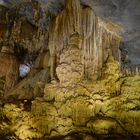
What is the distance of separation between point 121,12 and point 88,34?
3.55 ft

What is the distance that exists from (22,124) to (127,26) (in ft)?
11.8

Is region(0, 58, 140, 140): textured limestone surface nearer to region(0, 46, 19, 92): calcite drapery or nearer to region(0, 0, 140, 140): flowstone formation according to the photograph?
region(0, 0, 140, 140): flowstone formation

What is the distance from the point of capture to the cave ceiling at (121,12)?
7570 mm

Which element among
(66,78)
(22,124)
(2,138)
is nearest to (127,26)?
(66,78)

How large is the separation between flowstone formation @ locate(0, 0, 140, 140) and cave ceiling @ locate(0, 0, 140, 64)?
0.85 feet

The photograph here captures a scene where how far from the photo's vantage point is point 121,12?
7.88m

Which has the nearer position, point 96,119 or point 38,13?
point 96,119

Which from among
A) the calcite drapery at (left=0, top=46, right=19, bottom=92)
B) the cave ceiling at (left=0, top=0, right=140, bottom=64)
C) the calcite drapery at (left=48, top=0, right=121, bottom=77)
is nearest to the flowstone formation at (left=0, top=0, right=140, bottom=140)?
the calcite drapery at (left=48, top=0, right=121, bottom=77)

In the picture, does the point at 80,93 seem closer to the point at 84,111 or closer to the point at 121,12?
the point at 84,111

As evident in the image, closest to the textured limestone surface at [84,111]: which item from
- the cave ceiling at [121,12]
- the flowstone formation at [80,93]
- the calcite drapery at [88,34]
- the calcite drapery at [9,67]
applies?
the flowstone formation at [80,93]

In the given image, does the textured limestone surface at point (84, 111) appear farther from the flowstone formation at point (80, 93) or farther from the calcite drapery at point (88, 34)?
the calcite drapery at point (88, 34)

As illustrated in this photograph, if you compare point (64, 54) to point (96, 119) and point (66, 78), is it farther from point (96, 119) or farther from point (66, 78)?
point (96, 119)

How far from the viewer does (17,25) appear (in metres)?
11.8

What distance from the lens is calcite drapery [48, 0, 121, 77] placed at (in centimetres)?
844
